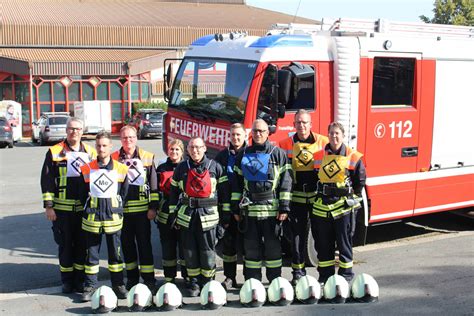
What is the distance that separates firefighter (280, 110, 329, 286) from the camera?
6562 millimetres

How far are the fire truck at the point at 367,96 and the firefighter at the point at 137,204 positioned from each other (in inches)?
50.6

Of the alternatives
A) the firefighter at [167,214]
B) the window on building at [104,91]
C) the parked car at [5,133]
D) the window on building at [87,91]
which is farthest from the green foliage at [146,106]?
the firefighter at [167,214]

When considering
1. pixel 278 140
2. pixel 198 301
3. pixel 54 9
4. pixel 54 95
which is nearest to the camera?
pixel 198 301

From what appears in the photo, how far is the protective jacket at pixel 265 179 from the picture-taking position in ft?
20.5

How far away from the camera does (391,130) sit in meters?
7.69

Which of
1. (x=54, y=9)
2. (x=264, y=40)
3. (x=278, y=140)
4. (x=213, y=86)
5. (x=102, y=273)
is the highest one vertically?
(x=54, y=9)

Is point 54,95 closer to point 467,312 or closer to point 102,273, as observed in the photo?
point 102,273

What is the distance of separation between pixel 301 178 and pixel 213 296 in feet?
5.37

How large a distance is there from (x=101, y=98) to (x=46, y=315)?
3041cm

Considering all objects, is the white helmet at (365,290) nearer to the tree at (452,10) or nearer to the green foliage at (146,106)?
the green foliage at (146,106)

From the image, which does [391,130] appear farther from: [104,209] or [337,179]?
[104,209]

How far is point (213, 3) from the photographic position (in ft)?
175

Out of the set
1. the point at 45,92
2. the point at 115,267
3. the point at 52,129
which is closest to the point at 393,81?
the point at 115,267

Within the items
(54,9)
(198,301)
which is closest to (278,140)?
(198,301)
